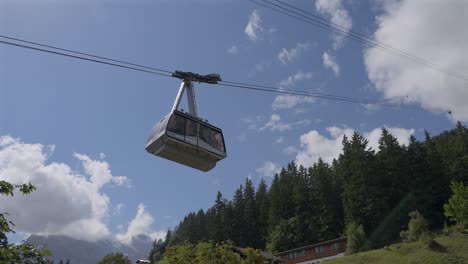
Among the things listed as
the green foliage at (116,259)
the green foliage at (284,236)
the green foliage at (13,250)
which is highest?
the green foliage at (284,236)

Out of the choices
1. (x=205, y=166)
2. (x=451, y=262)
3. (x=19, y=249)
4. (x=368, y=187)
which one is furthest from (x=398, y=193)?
(x=19, y=249)

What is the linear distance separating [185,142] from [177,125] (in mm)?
708

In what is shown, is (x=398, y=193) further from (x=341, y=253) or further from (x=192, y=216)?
(x=192, y=216)

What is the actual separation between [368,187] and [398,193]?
643 cm

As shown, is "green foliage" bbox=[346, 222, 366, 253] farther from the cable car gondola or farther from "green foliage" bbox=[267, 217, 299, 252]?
the cable car gondola

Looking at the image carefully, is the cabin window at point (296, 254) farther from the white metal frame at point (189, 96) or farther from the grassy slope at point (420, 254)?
the white metal frame at point (189, 96)

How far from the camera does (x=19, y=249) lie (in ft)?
28.8

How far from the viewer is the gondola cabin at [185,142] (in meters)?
16.0

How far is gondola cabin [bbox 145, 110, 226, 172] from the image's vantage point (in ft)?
52.6

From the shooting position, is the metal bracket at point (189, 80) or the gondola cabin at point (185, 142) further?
the metal bracket at point (189, 80)

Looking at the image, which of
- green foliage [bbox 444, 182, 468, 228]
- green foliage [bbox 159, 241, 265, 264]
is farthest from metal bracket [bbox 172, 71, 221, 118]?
green foliage [bbox 444, 182, 468, 228]

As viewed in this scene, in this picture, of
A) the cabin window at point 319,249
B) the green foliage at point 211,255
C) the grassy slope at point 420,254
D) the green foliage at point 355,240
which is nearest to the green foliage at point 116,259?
the cabin window at point 319,249

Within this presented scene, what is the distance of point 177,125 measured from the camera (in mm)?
16234

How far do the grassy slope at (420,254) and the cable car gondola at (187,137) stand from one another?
39.7m
